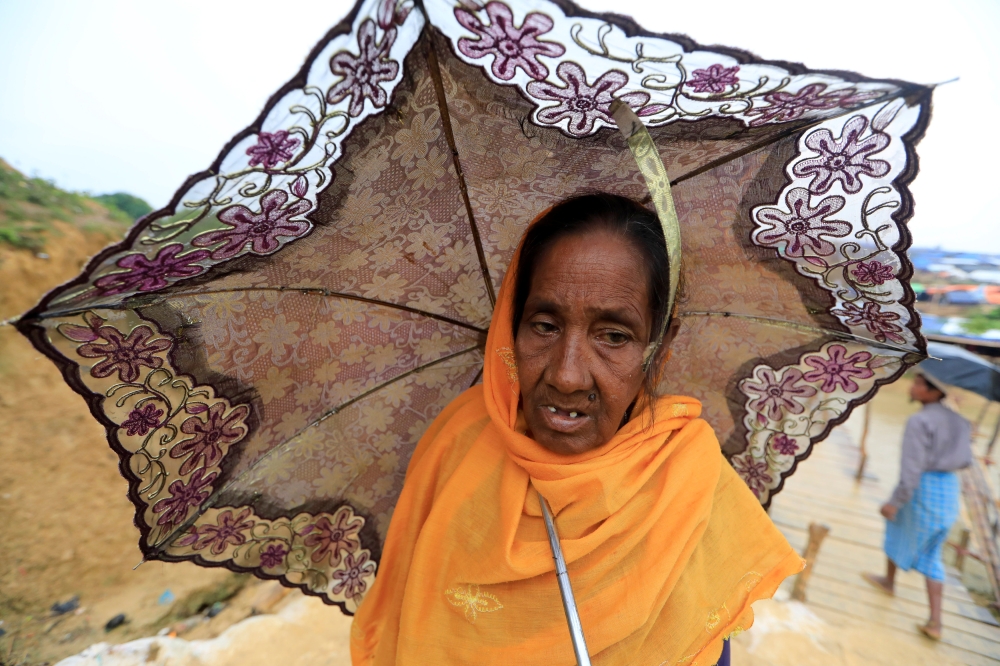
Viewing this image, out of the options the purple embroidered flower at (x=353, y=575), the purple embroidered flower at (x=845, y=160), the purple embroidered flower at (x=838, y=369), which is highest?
the purple embroidered flower at (x=845, y=160)

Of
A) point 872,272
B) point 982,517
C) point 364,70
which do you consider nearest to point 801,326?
point 872,272

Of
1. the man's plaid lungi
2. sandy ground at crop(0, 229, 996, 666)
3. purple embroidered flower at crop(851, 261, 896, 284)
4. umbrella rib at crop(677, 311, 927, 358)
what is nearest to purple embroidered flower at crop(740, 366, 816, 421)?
umbrella rib at crop(677, 311, 927, 358)

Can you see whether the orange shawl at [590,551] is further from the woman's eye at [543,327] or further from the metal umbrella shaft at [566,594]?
the woman's eye at [543,327]

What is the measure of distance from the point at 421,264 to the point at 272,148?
69cm

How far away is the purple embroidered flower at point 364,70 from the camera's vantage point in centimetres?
100

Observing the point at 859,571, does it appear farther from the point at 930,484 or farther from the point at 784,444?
the point at 784,444

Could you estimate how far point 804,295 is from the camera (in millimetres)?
1742

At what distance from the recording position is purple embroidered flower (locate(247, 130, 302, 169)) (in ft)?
3.45

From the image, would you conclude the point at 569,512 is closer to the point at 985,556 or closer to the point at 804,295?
the point at 804,295

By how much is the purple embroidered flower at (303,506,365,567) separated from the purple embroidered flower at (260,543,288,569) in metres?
0.08

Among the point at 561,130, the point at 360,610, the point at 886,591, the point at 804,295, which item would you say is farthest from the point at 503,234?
the point at 886,591

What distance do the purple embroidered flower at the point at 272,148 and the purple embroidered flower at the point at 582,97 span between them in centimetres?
54

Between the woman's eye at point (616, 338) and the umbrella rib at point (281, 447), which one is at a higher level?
the woman's eye at point (616, 338)

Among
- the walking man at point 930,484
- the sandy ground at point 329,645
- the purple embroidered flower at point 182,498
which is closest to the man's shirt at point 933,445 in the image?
the walking man at point 930,484
